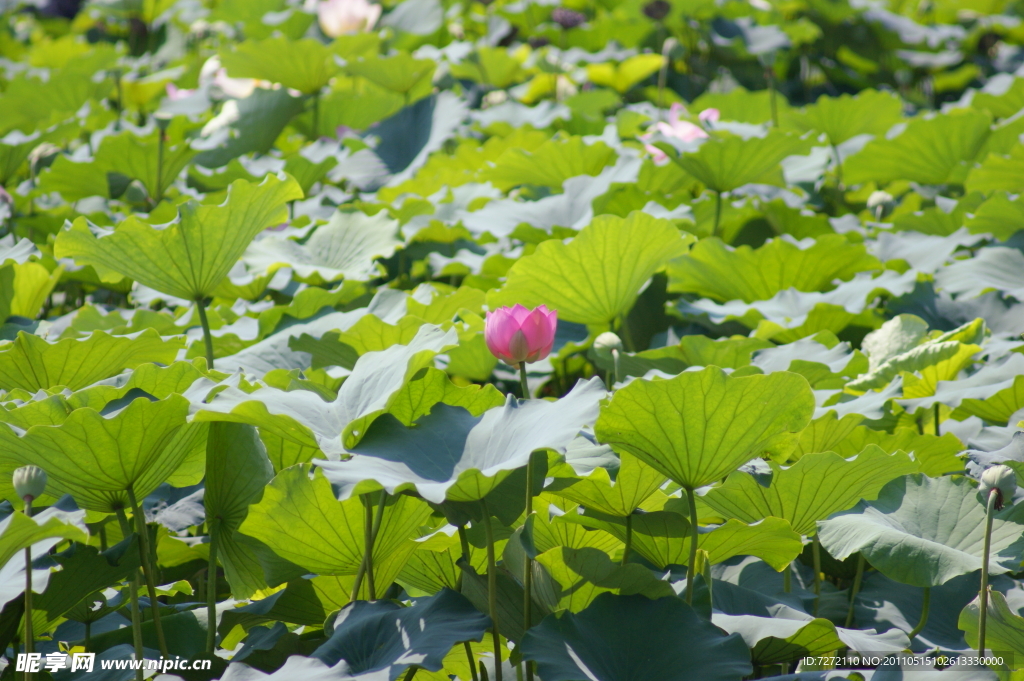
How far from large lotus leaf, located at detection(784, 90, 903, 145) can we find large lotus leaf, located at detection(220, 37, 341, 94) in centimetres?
127

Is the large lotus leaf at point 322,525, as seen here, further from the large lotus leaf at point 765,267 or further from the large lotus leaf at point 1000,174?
the large lotus leaf at point 1000,174

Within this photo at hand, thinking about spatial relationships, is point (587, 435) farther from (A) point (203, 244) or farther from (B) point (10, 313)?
(B) point (10, 313)

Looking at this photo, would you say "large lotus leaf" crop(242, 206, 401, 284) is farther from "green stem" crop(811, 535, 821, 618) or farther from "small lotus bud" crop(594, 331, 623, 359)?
"green stem" crop(811, 535, 821, 618)

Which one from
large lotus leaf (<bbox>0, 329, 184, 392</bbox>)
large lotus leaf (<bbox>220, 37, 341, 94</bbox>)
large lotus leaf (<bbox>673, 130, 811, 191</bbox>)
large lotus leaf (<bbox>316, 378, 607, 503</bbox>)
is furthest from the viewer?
large lotus leaf (<bbox>220, 37, 341, 94</bbox>)

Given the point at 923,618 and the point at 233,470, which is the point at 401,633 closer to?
the point at 233,470

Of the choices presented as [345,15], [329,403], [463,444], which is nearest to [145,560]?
[329,403]

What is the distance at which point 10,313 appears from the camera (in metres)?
1.42

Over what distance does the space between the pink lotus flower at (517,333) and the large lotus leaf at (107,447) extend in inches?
12.8

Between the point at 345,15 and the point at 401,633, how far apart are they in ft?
8.40

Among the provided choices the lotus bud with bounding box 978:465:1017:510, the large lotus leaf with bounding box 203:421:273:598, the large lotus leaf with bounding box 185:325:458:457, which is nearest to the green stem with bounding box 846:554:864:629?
the lotus bud with bounding box 978:465:1017:510

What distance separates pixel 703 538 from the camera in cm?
87

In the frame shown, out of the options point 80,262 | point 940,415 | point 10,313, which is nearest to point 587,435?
point 940,415

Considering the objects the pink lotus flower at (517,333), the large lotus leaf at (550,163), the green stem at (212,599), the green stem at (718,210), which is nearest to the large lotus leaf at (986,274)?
the green stem at (718,210)

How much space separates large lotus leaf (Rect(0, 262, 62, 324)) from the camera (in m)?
1.35
